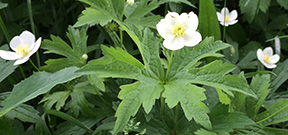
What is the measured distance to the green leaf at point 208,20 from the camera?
1823 millimetres

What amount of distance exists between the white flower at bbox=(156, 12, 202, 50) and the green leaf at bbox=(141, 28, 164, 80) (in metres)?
0.06

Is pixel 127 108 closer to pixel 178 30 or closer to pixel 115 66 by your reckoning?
pixel 115 66

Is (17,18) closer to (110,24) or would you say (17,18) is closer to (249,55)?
(110,24)

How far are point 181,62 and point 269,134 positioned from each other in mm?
550

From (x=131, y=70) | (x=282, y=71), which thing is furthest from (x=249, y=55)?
(x=131, y=70)

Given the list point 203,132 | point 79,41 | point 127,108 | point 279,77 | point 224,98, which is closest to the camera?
point 127,108

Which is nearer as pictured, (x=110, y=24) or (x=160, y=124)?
(x=160, y=124)

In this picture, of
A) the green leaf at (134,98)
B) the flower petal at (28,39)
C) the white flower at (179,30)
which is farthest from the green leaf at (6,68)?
the white flower at (179,30)

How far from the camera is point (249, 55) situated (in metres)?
2.05

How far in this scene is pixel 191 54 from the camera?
1302 mm

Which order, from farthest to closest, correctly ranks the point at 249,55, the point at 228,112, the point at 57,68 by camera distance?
1. the point at 249,55
2. the point at 57,68
3. the point at 228,112

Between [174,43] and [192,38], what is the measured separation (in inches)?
3.1

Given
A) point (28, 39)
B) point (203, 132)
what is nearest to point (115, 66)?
point (203, 132)

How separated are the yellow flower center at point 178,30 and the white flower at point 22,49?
0.64 m
